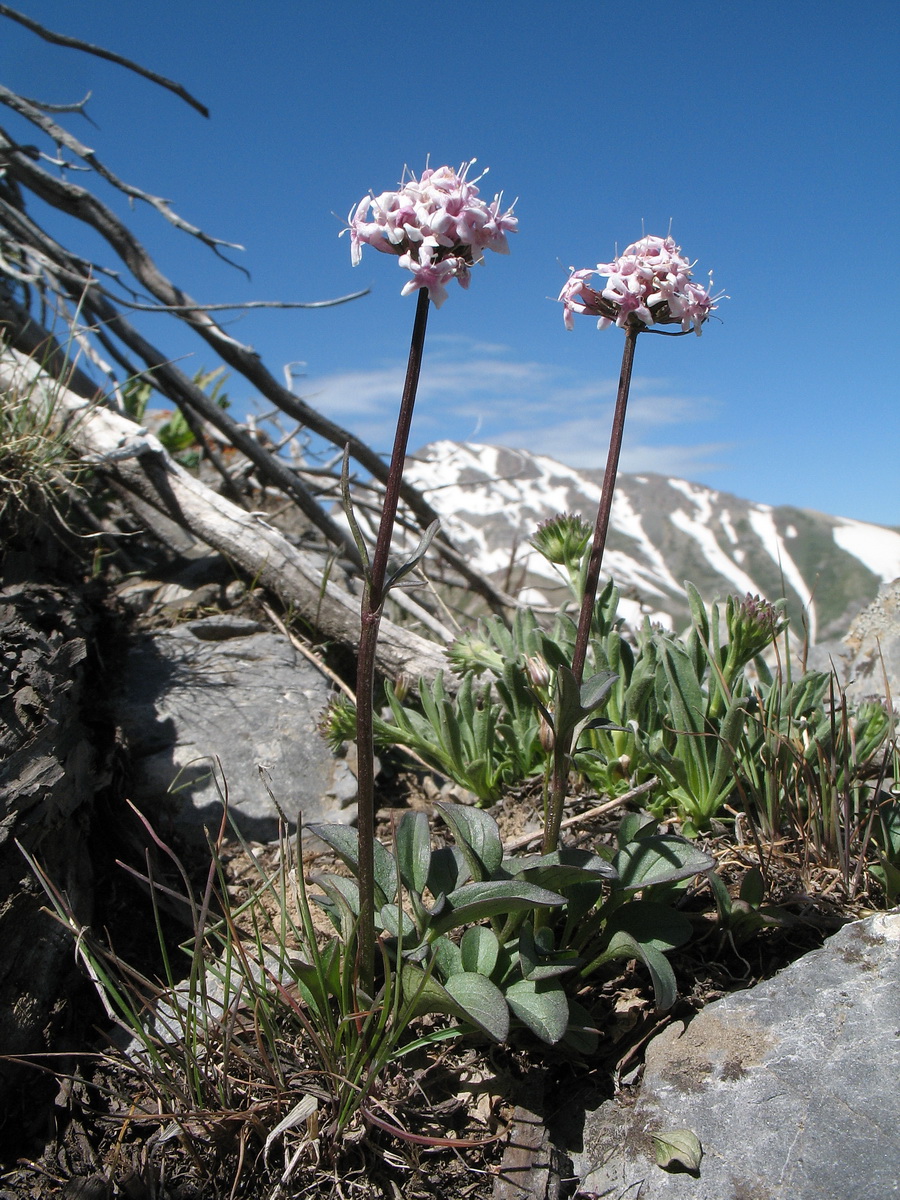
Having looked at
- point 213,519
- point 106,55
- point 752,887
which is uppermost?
point 106,55

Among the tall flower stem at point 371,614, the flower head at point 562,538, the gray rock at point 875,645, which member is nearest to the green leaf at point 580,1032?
the tall flower stem at point 371,614

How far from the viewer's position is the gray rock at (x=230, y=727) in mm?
3164

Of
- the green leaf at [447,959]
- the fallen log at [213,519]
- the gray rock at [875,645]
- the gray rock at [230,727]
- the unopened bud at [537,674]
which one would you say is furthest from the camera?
the gray rock at [875,645]

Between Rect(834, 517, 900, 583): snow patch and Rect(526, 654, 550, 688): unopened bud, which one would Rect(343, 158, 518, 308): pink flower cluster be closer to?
Rect(526, 654, 550, 688): unopened bud

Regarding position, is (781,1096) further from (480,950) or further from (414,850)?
(414,850)

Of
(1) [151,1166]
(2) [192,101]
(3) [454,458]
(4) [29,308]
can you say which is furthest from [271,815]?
(2) [192,101]

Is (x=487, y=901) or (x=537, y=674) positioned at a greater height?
(x=537, y=674)

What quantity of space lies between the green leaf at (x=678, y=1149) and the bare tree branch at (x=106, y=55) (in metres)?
5.59

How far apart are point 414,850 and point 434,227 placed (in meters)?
1.52

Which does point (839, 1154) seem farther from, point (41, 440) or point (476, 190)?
point (41, 440)

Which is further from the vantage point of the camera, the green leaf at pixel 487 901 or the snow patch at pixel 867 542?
the snow patch at pixel 867 542

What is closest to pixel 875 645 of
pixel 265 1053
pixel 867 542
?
pixel 265 1053

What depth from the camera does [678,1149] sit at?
181 centimetres

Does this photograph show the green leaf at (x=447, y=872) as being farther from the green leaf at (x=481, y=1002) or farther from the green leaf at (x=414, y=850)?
the green leaf at (x=481, y=1002)
